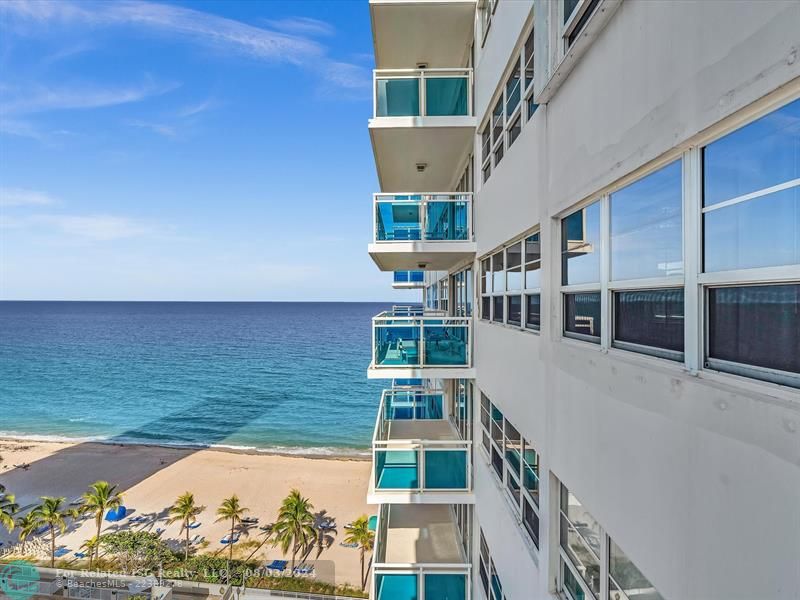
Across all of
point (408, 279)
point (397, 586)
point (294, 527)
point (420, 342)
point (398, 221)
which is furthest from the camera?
point (408, 279)

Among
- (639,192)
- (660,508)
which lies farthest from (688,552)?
(639,192)

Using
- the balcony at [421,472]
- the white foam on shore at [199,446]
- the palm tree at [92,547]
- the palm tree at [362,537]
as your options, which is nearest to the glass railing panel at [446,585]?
the balcony at [421,472]

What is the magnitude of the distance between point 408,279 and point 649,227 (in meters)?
21.9

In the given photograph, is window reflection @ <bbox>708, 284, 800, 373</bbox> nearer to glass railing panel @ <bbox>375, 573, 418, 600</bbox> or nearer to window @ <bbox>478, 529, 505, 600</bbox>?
window @ <bbox>478, 529, 505, 600</bbox>

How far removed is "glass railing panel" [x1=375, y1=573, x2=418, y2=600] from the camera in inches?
327

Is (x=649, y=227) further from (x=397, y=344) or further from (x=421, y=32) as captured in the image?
(x=421, y=32)

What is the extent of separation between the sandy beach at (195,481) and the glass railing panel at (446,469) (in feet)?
48.5

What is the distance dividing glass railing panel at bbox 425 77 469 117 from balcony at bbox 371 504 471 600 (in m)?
8.37

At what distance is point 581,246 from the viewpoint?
12.8ft

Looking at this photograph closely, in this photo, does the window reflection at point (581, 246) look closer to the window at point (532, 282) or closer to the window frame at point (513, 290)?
the window frame at point (513, 290)

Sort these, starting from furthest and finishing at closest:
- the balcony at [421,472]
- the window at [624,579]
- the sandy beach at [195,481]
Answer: the sandy beach at [195,481] → the balcony at [421,472] → the window at [624,579]

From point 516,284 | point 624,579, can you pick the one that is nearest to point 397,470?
point 516,284

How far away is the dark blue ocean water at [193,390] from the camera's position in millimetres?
43531

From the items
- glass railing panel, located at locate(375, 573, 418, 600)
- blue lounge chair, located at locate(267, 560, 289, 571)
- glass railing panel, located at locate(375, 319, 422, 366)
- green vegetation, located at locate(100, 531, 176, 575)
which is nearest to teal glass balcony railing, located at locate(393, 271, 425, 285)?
glass railing panel, located at locate(375, 319, 422, 366)
